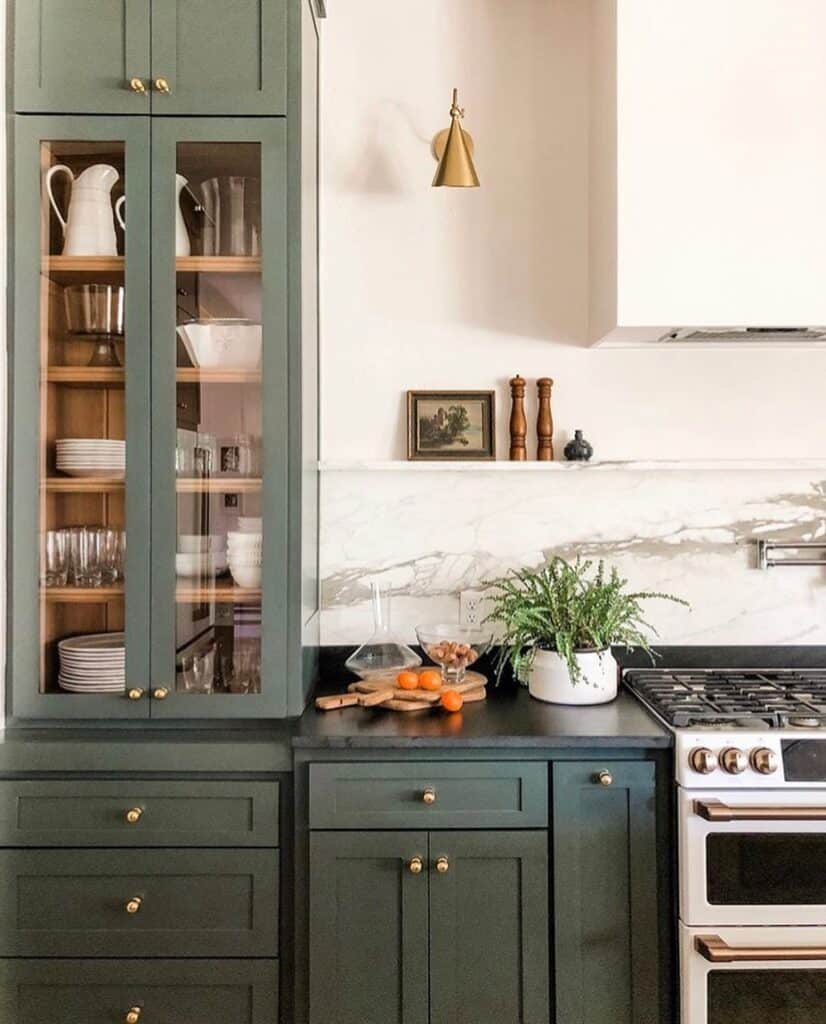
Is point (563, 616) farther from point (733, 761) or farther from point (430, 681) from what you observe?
point (733, 761)

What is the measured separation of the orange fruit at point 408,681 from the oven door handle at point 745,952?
80cm

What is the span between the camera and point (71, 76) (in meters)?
1.89

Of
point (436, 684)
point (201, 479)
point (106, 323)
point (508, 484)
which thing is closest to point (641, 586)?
point (508, 484)

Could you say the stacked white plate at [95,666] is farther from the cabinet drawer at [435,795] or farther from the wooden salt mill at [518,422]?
the wooden salt mill at [518,422]

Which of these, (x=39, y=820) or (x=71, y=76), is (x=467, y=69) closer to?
(x=71, y=76)

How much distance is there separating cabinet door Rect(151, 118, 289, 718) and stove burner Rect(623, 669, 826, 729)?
910mm

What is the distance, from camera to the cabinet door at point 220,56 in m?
1.88

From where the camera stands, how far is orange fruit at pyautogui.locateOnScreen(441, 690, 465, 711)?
1972 mm

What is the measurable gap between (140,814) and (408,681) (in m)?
0.67

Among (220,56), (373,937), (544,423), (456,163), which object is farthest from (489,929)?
(220,56)

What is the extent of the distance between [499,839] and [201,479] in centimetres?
104

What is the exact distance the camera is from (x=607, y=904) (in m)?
1.77

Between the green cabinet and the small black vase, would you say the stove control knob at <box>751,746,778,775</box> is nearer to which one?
the green cabinet

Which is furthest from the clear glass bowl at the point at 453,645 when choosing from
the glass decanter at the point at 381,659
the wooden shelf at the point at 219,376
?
the wooden shelf at the point at 219,376
